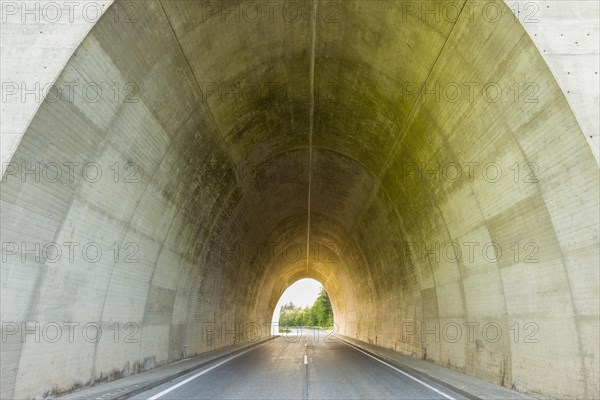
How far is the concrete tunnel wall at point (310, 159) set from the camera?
696 cm

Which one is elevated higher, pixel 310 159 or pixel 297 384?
pixel 310 159

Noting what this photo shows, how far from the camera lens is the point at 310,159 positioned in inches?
659

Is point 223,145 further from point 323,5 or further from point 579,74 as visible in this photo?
point 579,74

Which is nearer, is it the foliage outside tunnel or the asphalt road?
the asphalt road

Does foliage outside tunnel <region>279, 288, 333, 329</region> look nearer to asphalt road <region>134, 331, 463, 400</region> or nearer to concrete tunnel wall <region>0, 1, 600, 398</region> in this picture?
asphalt road <region>134, 331, 463, 400</region>

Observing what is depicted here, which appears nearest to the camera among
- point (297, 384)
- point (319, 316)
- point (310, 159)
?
point (297, 384)

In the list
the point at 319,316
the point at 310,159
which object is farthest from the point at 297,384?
the point at 319,316

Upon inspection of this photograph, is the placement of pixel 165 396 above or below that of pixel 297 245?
below

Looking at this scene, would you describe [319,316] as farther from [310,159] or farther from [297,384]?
[297,384]

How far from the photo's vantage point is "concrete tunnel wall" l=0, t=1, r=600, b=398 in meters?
6.96

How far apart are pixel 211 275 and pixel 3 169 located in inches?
449

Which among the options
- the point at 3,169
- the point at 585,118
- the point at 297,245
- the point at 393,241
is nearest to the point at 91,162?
the point at 3,169

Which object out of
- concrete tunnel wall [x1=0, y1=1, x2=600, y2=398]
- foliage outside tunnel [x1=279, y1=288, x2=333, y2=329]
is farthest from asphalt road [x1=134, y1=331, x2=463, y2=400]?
foliage outside tunnel [x1=279, y1=288, x2=333, y2=329]

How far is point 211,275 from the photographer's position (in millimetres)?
17031
